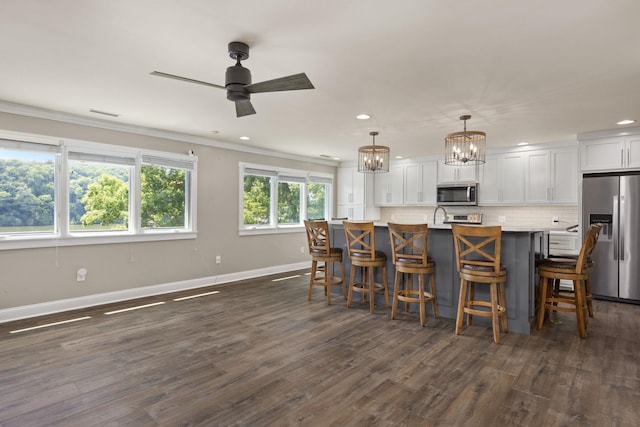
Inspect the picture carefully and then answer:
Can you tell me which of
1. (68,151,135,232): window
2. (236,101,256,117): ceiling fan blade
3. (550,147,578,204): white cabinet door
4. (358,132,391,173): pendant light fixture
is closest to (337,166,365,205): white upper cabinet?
(358,132,391,173): pendant light fixture

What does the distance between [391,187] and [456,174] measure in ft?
4.61

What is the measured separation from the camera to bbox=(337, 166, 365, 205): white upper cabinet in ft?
25.8

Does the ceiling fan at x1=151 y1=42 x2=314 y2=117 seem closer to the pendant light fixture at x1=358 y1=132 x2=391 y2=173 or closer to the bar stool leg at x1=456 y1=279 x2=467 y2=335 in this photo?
the bar stool leg at x1=456 y1=279 x2=467 y2=335

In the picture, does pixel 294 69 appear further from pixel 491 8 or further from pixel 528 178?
pixel 528 178

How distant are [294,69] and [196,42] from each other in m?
0.77

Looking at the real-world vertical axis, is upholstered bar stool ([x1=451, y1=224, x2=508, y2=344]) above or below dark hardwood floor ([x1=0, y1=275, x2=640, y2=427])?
above

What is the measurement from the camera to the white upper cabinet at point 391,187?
756 centimetres

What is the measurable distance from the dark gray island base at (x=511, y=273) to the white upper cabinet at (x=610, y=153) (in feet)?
5.93

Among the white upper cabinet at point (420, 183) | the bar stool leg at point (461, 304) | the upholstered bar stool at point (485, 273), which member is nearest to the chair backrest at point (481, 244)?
the upholstered bar stool at point (485, 273)

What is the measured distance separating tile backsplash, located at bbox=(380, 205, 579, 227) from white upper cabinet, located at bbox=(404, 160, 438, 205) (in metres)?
0.30

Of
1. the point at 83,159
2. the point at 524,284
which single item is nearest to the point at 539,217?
the point at 524,284

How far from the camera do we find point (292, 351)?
9.82ft

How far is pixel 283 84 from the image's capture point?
2.35 meters

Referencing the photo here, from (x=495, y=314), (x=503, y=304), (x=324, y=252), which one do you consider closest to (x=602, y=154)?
(x=503, y=304)
